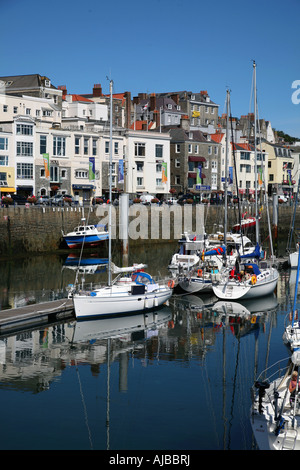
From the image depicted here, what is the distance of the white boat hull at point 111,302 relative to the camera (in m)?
30.2

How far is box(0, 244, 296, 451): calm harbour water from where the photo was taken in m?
17.6

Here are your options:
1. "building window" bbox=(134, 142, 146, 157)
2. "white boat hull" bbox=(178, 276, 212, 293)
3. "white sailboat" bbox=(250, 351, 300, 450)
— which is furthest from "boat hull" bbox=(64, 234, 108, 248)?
"white sailboat" bbox=(250, 351, 300, 450)

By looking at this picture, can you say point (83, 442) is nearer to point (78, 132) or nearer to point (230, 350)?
point (230, 350)

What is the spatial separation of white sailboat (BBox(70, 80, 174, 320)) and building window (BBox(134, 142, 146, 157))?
1725 inches

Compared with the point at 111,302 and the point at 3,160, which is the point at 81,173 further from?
the point at 111,302

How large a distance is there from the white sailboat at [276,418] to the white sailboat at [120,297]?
13.6 m

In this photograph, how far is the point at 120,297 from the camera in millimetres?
31062

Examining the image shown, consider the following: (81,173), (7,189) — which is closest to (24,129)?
(7,189)

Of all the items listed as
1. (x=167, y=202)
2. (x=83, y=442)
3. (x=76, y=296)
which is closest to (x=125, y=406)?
(x=83, y=442)

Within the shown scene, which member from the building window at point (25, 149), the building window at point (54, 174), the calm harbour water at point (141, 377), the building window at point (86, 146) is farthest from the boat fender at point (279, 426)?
the building window at point (86, 146)

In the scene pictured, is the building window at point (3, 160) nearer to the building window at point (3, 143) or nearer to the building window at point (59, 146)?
the building window at point (3, 143)

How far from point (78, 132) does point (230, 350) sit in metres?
47.4

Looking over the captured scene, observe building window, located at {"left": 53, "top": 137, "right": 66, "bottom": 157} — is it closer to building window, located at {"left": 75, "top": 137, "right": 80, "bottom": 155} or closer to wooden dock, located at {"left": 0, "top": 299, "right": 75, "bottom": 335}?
building window, located at {"left": 75, "top": 137, "right": 80, "bottom": 155}
